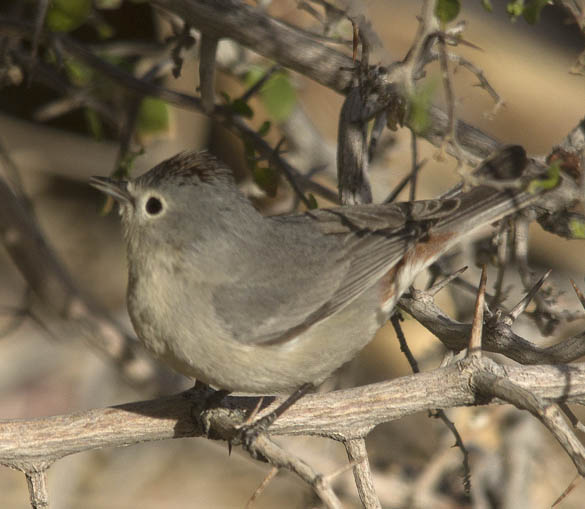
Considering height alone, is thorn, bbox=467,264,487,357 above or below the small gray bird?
below

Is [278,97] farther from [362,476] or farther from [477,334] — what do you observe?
[362,476]

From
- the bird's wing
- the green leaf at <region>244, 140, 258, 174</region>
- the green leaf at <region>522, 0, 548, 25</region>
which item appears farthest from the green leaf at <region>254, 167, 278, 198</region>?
the green leaf at <region>522, 0, 548, 25</region>

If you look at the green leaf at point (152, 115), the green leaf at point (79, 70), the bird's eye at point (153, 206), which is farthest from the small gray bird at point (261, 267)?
the green leaf at point (79, 70)

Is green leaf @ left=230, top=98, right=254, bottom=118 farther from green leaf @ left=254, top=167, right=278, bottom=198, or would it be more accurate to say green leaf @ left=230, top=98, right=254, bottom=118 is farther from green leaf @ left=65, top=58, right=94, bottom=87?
green leaf @ left=65, top=58, right=94, bottom=87

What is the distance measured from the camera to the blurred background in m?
5.20

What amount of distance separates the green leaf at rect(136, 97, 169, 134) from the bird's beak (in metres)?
1.29

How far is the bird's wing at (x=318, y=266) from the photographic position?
11.9ft

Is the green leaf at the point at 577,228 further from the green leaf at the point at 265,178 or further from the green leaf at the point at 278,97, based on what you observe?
the green leaf at the point at 278,97

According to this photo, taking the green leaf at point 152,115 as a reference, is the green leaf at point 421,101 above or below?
below

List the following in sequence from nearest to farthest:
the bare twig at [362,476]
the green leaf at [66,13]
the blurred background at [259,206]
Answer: the bare twig at [362,476] → the green leaf at [66,13] → the blurred background at [259,206]

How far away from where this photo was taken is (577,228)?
349 cm

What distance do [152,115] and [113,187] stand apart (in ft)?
4.45

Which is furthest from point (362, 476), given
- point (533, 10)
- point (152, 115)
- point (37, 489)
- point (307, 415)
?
point (152, 115)

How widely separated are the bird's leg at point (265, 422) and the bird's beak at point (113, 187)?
1.09 m
